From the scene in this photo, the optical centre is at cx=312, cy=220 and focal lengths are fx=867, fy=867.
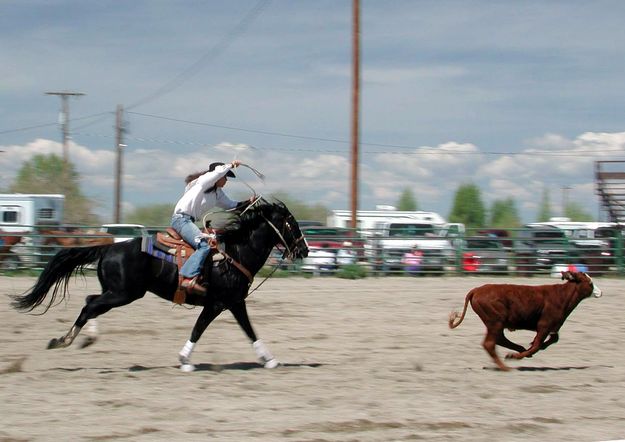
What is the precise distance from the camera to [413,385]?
8242 mm

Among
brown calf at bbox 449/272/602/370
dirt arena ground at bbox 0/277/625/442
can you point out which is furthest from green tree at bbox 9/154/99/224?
brown calf at bbox 449/272/602/370

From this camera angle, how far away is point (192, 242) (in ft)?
29.7

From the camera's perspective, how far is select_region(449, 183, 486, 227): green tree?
53812mm

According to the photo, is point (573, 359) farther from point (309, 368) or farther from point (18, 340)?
point (18, 340)

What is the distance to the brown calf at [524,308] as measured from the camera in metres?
9.16

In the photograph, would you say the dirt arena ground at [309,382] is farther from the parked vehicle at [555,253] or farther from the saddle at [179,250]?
the parked vehicle at [555,253]

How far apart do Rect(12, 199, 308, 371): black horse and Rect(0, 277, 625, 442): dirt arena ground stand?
549 millimetres

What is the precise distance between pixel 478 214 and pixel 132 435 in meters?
48.7

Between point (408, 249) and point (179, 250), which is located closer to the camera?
point (179, 250)

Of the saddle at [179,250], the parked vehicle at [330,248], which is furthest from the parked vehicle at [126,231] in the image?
the saddle at [179,250]

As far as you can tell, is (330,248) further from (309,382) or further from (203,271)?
(309,382)

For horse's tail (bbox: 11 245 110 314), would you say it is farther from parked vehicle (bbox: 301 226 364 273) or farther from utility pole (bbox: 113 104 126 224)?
utility pole (bbox: 113 104 126 224)

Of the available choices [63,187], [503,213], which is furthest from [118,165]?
[503,213]

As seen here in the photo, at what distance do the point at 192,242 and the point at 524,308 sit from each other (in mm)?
3576
